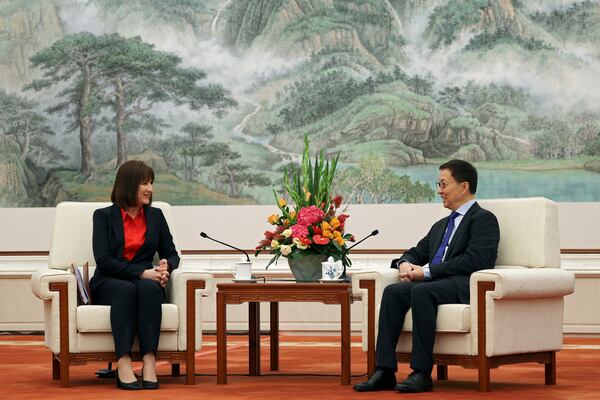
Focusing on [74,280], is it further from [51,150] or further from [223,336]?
[51,150]

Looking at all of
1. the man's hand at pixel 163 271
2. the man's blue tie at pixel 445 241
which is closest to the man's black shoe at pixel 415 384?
the man's blue tie at pixel 445 241

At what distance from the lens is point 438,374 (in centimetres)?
552

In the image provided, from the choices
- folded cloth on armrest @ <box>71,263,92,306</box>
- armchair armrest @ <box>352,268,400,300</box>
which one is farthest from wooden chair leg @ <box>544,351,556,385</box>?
folded cloth on armrest @ <box>71,263,92,306</box>

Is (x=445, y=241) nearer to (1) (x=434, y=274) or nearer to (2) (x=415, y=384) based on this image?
(1) (x=434, y=274)

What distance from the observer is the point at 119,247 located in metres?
5.44

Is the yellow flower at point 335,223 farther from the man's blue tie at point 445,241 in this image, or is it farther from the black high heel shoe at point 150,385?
the black high heel shoe at point 150,385

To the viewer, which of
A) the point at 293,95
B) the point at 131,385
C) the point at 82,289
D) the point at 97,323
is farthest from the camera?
the point at 293,95

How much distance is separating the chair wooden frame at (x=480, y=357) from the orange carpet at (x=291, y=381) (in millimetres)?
86

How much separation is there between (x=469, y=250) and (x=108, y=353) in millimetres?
1710

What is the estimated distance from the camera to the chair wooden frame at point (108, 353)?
16.9 ft

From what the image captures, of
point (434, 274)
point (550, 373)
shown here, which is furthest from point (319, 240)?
point (550, 373)

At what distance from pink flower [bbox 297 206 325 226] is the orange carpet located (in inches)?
29.6

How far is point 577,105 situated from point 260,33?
2.44 m

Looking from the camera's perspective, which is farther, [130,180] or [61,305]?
[130,180]
